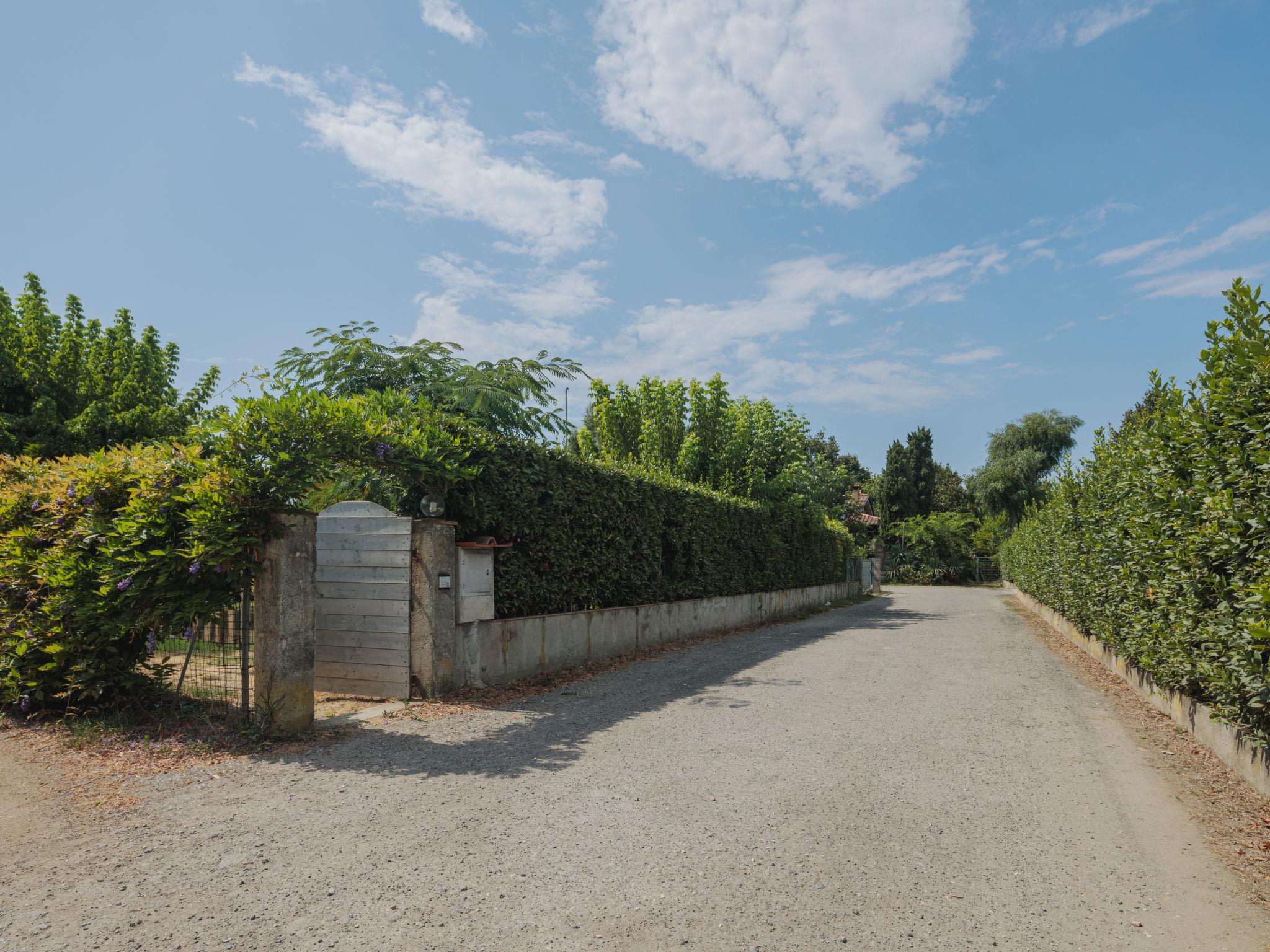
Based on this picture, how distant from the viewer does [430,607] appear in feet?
26.3

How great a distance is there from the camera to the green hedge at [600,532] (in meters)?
8.99

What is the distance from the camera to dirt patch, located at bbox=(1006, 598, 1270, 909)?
3.89 metres

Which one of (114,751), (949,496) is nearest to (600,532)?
(114,751)

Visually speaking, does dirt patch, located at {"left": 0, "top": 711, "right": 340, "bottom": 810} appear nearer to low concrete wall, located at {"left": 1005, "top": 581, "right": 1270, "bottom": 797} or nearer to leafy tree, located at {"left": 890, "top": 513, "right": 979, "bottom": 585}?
low concrete wall, located at {"left": 1005, "top": 581, "right": 1270, "bottom": 797}

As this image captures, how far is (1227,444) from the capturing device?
5277mm

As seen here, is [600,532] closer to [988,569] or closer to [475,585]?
[475,585]

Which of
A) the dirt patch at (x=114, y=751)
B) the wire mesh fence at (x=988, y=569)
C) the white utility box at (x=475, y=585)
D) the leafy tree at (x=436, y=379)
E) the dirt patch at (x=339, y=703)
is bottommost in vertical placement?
the wire mesh fence at (x=988, y=569)

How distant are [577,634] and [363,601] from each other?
3.31 meters

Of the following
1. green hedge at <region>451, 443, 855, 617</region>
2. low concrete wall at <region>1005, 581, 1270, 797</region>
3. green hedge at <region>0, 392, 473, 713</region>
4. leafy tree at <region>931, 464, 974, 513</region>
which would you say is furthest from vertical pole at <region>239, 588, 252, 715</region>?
leafy tree at <region>931, 464, 974, 513</region>

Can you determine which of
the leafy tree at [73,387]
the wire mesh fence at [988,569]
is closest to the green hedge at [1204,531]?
the leafy tree at [73,387]

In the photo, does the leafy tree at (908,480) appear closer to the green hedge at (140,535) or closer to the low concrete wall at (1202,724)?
the low concrete wall at (1202,724)

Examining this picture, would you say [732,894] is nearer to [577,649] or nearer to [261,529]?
[261,529]

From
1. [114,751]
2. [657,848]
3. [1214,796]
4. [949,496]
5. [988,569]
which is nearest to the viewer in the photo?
[657,848]

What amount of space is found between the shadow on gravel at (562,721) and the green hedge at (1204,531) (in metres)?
3.97
